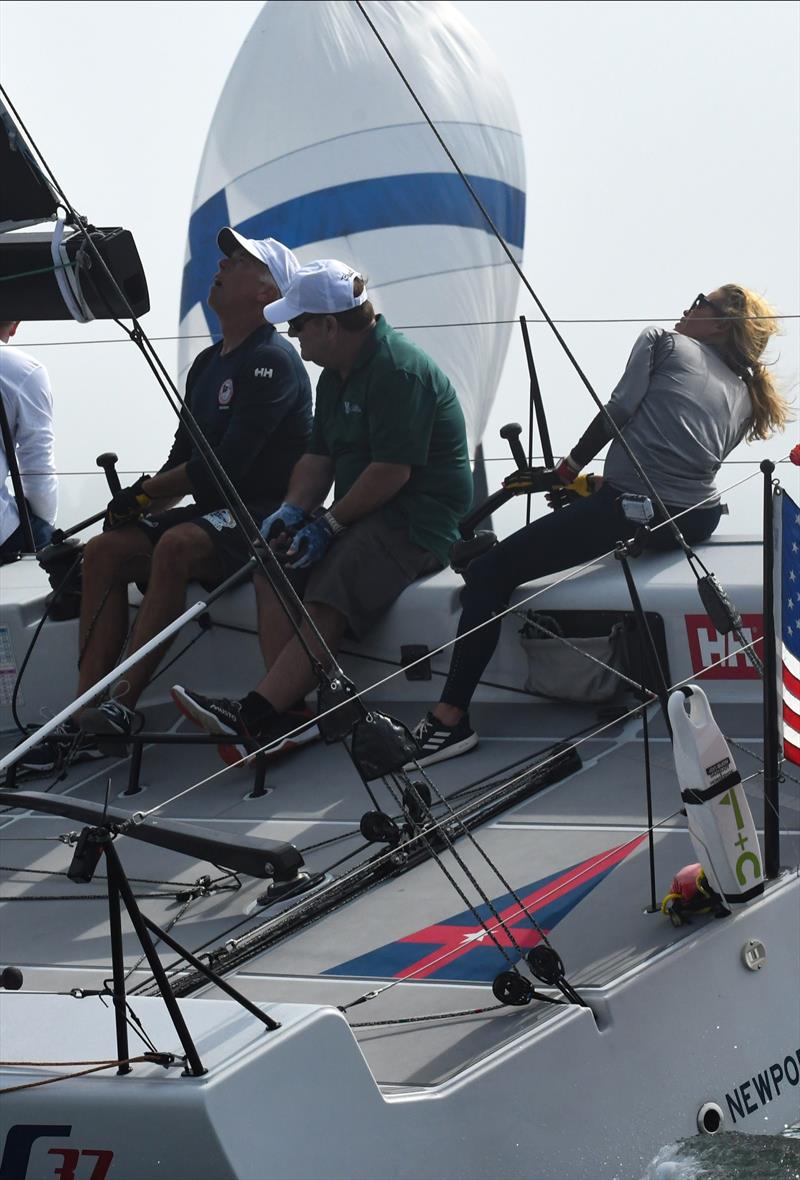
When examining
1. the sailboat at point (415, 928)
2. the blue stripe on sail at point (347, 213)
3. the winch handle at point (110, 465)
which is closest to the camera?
the sailboat at point (415, 928)

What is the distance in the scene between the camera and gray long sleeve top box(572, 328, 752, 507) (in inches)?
148

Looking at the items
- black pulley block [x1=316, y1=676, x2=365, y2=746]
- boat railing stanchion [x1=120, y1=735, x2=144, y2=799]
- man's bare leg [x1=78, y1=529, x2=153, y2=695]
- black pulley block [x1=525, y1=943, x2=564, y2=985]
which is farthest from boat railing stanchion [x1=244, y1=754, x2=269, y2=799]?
black pulley block [x1=525, y1=943, x2=564, y2=985]

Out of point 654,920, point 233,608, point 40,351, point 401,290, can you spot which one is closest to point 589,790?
point 654,920

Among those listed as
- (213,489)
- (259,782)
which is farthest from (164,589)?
(259,782)

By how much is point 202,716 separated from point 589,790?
0.85m

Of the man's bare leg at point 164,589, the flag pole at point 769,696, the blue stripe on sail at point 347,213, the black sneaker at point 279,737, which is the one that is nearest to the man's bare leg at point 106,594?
the man's bare leg at point 164,589

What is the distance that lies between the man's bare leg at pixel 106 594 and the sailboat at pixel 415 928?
0.65ft

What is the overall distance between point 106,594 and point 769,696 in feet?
6.08

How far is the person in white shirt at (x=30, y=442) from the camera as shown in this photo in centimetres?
458

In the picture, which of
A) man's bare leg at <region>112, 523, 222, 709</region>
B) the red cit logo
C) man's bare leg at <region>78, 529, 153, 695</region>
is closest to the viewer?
the red cit logo

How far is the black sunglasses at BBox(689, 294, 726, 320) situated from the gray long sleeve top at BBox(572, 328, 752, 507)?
0.27ft

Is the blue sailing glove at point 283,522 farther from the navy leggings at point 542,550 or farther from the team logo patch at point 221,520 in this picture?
the navy leggings at point 542,550

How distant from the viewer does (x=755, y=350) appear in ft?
12.7

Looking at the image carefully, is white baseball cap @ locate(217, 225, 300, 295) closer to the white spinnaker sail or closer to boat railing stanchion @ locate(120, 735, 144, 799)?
boat railing stanchion @ locate(120, 735, 144, 799)
